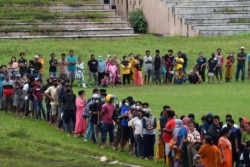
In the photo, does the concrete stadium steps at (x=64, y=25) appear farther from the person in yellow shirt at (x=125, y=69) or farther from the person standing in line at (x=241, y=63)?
the person standing in line at (x=241, y=63)

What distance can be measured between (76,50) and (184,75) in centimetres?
711

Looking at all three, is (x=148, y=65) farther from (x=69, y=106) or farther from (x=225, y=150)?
(x=225, y=150)

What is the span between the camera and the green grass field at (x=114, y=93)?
82.1 ft

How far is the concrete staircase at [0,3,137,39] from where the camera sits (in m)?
49.7

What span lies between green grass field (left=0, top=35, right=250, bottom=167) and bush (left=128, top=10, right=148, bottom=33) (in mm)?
5669

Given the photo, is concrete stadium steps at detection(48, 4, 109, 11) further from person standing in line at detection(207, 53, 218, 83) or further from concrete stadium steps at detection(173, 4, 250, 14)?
person standing in line at detection(207, 53, 218, 83)

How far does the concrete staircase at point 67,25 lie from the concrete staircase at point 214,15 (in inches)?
134

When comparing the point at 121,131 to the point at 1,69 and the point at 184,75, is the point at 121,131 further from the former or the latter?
the point at 184,75

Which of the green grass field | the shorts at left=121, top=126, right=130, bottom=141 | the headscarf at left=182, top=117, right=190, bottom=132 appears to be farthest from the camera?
the shorts at left=121, top=126, right=130, bottom=141

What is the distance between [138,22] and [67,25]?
5.97 m

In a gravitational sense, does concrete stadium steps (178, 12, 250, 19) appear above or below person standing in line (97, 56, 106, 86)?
above

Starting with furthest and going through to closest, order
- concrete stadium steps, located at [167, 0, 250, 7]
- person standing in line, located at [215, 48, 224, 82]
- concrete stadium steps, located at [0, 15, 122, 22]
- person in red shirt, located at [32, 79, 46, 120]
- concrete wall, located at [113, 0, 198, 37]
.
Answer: concrete stadium steps, located at [167, 0, 250, 7] < concrete wall, located at [113, 0, 198, 37] < concrete stadium steps, located at [0, 15, 122, 22] < person standing in line, located at [215, 48, 224, 82] < person in red shirt, located at [32, 79, 46, 120]

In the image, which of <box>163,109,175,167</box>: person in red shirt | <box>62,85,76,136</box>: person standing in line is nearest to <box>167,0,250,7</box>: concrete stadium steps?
<box>62,85,76,136</box>: person standing in line

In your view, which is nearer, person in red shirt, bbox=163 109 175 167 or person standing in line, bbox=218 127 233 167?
person standing in line, bbox=218 127 233 167
